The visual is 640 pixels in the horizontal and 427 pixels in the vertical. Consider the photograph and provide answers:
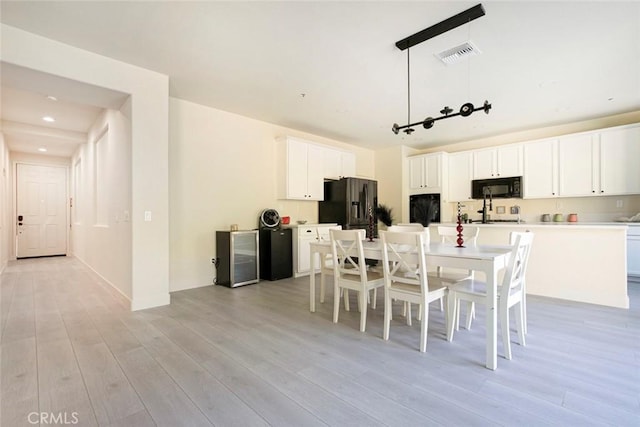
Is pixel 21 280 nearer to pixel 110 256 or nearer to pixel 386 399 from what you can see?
pixel 110 256

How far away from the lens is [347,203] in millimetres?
5828

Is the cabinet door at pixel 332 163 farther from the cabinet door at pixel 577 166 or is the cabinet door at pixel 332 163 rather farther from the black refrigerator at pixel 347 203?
the cabinet door at pixel 577 166

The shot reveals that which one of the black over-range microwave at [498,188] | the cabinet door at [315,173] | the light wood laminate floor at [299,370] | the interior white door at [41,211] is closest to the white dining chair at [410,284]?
the light wood laminate floor at [299,370]

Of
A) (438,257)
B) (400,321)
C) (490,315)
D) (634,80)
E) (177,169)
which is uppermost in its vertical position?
(634,80)

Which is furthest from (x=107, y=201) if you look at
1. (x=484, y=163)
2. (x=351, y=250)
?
(x=484, y=163)

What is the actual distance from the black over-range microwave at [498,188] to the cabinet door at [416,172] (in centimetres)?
109

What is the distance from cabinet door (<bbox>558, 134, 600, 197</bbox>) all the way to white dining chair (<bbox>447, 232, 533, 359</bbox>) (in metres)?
3.75

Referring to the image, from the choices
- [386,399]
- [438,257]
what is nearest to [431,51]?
[438,257]

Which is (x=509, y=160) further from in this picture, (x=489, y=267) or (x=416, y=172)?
(x=489, y=267)

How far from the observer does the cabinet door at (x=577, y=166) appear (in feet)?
16.2

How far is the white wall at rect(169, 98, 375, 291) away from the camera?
4262 millimetres

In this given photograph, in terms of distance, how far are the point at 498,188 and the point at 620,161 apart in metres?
1.74

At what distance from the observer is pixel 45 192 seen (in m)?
7.68

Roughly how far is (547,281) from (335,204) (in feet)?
11.8
